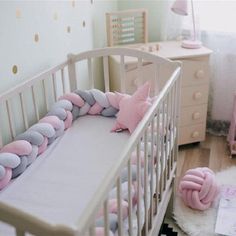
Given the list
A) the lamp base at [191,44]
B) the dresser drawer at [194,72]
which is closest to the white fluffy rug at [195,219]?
the dresser drawer at [194,72]

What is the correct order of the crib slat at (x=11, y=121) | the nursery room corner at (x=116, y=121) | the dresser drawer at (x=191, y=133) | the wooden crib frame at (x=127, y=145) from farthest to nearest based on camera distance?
the dresser drawer at (x=191, y=133) < the crib slat at (x=11, y=121) < the nursery room corner at (x=116, y=121) < the wooden crib frame at (x=127, y=145)

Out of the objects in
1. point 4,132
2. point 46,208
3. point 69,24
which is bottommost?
point 46,208

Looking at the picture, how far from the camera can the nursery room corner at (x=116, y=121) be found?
→ 4.12 feet

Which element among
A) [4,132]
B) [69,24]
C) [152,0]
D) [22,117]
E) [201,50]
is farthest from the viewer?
[152,0]

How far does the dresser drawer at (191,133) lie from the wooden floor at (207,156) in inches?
3.0

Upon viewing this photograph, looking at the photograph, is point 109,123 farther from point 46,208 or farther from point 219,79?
point 219,79

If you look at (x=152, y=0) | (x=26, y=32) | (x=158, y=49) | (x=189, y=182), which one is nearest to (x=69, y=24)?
(x=26, y=32)

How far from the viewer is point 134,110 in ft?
6.07

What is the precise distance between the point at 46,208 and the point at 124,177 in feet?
1.04

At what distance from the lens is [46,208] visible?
1318mm

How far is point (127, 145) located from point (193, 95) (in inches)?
63.2

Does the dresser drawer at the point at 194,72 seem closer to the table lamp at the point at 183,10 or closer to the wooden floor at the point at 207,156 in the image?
the table lamp at the point at 183,10

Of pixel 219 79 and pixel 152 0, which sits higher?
pixel 152 0

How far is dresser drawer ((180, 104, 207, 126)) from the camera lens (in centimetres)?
260
